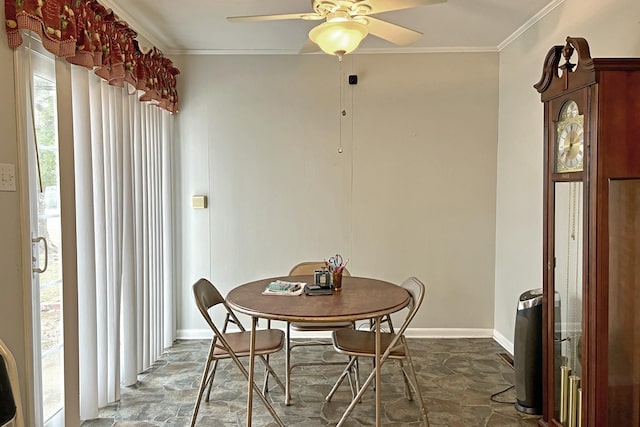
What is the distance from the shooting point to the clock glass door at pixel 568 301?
215cm

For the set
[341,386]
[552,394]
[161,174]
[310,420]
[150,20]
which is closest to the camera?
[552,394]

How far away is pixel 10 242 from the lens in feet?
Answer: 6.50

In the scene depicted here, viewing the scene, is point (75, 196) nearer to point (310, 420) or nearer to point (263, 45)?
point (310, 420)

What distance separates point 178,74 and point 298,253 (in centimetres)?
195

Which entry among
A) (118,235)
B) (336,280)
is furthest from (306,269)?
(118,235)

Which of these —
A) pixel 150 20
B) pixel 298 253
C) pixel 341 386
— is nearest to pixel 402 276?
pixel 298 253

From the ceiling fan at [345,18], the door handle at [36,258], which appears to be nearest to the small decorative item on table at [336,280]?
the ceiling fan at [345,18]

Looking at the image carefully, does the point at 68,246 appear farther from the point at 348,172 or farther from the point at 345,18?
the point at 348,172

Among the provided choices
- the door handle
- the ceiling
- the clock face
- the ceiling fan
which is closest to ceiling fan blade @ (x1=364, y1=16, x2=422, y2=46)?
the ceiling fan

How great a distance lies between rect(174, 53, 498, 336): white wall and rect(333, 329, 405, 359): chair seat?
1441 millimetres

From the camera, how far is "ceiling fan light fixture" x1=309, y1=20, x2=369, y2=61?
214 cm

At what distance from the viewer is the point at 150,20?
132 inches

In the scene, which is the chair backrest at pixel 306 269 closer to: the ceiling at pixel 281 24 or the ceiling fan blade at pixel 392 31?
the ceiling fan blade at pixel 392 31

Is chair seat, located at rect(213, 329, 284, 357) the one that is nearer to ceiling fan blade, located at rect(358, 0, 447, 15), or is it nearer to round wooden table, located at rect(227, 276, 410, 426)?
round wooden table, located at rect(227, 276, 410, 426)
